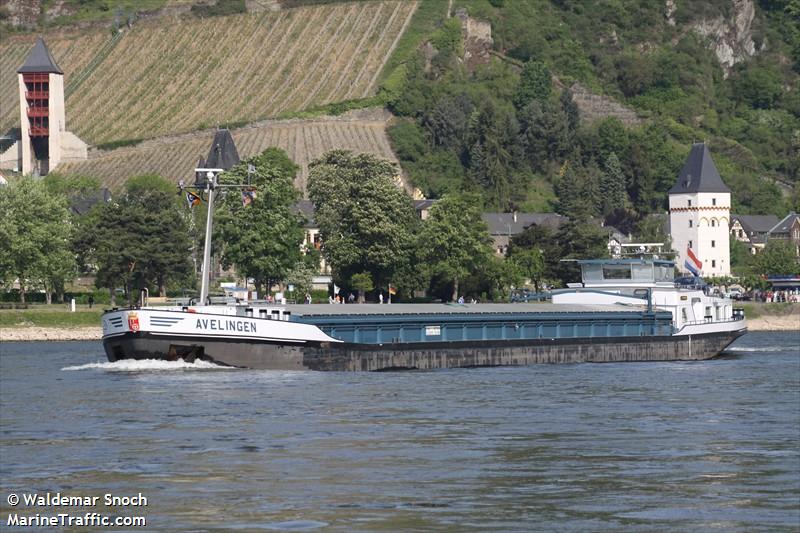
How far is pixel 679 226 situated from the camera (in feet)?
656

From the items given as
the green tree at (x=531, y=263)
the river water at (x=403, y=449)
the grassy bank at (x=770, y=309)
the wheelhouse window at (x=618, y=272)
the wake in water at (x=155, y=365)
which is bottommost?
the river water at (x=403, y=449)

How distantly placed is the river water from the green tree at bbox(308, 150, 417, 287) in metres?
61.8

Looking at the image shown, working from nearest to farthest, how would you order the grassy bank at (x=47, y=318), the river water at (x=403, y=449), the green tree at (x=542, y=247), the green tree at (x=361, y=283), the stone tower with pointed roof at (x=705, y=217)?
the river water at (x=403, y=449) < the grassy bank at (x=47, y=318) < the green tree at (x=361, y=283) < the green tree at (x=542, y=247) < the stone tower with pointed roof at (x=705, y=217)

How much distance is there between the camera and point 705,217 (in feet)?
647

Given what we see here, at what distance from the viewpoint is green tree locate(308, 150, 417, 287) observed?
130 metres

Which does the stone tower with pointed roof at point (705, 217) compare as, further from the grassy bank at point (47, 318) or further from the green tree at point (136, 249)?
the grassy bank at point (47, 318)

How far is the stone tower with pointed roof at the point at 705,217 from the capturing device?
647ft

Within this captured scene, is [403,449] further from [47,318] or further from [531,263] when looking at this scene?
[531,263]

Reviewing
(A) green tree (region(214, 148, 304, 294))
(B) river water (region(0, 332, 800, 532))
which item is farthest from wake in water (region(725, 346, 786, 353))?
(A) green tree (region(214, 148, 304, 294))

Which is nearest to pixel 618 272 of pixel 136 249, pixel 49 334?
pixel 49 334

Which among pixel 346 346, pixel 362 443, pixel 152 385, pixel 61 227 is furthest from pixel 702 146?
pixel 362 443

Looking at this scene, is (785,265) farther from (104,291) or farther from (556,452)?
(556,452)

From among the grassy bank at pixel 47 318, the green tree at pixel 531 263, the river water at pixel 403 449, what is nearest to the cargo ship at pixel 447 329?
the river water at pixel 403 449

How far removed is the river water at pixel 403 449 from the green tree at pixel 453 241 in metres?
65.0
